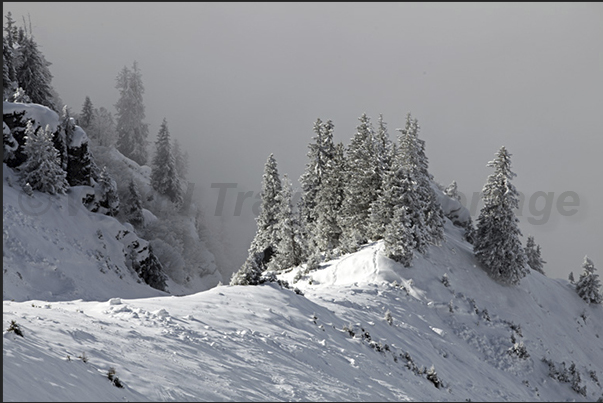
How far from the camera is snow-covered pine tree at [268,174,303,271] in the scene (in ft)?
113

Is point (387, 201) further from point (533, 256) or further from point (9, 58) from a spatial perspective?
point (9, 58)

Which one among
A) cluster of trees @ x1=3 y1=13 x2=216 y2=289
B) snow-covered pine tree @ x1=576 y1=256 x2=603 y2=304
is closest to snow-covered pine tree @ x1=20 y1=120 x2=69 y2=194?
cluster of trees @ x1=3 y1=13 x2=216 y2=289

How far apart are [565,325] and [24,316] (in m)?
33.8

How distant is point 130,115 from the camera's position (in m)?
66.6

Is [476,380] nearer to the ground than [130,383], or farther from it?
nearer to the ground

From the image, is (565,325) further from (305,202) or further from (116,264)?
(116,264)

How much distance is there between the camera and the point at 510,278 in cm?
2977

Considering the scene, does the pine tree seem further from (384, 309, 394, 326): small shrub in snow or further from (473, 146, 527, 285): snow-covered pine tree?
(473, 146, 527, 285): snow-covered pine tree

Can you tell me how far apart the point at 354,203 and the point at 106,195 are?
23.9 m

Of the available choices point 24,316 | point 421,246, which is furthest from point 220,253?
point 24,316

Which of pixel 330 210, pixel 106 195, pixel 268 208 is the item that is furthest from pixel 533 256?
pixel 106 195

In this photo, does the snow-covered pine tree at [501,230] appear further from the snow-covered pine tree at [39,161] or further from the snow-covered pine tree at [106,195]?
the snow-covered pine tree at [39,161]

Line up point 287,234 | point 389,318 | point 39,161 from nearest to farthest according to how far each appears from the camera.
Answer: point 389,318 → point 39,161 → point 287,234

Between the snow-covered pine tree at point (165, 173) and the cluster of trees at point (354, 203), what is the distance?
66.9 feet
